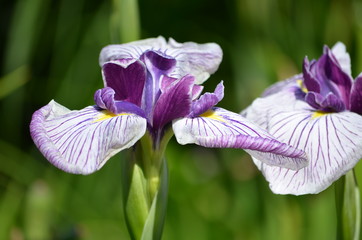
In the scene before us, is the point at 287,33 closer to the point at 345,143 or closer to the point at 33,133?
the point at 345,143

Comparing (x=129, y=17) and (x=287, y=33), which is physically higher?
(x=129, y=17)

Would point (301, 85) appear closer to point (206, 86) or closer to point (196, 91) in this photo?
point (196, 91)

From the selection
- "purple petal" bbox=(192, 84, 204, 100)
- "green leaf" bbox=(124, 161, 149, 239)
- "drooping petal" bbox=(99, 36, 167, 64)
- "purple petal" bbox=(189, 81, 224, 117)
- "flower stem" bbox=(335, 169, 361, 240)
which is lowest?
"flower stem" bbox=(335, 169, 361, 240)

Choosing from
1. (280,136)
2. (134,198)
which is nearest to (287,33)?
(280,136)

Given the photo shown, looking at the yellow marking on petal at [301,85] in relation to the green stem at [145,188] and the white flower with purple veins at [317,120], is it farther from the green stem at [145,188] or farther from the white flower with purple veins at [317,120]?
the green stem at [145,188]

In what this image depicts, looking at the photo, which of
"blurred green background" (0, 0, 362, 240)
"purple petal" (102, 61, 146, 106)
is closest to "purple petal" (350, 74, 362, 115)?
"purple petal" (102, 61, 146, 106)

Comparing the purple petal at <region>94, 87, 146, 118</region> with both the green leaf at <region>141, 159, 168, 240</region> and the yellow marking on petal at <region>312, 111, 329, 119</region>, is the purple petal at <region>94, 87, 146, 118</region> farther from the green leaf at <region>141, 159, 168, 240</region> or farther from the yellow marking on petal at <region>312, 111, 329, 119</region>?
the yellow marking on petal at <region>312, 111, 329, 119</region>
